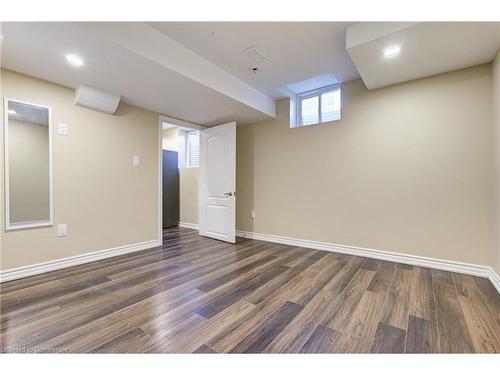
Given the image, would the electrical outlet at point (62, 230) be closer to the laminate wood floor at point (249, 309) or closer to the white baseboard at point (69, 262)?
the white baseboard at point (69, 262)

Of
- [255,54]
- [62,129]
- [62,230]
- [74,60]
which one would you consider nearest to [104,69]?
[74,60]

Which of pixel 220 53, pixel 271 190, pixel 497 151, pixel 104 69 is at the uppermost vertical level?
pixel 220 53

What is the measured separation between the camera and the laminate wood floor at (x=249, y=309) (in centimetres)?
131

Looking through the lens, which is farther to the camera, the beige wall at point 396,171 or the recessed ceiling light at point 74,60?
the beige wall at point 396,171

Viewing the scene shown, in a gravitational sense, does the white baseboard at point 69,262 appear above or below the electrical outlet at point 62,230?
below

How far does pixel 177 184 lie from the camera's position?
5.33 m

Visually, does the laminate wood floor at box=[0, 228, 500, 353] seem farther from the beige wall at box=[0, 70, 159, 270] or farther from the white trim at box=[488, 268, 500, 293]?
the beige wall at box=[0, 70, 159, 270]

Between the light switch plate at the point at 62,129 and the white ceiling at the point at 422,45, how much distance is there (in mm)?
3103

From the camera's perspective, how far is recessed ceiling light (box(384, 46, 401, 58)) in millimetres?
2002

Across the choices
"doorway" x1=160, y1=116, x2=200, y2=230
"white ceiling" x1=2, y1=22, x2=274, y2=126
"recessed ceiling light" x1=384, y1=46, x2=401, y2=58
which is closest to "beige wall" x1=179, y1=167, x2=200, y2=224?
"doorway" x1=160, y1=116, x2=200, y2=230

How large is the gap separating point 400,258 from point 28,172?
4303mm

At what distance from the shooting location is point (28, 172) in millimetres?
2303

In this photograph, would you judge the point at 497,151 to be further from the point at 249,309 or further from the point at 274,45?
the point at 249,309

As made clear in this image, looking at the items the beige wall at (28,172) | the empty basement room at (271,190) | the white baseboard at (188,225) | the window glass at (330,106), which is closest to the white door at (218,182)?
the empty basement room at (271,190)
